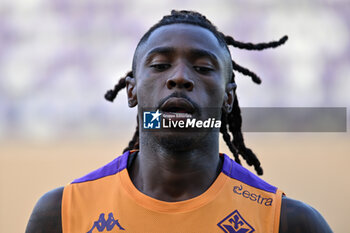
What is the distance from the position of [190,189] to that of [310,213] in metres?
0.78

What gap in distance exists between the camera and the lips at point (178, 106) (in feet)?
9.11

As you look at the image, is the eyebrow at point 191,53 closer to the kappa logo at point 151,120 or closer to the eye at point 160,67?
the eye at point 160,67

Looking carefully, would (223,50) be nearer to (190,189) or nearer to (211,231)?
(190,189)

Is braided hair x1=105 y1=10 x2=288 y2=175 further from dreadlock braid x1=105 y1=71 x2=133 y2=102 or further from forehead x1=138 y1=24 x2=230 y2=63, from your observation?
forehead x1=138 y1=24 x2=230 y2=63

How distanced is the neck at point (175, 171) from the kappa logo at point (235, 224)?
26 cm

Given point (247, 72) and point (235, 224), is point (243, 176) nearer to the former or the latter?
point (235, 224)

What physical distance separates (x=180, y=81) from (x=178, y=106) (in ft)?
0.52

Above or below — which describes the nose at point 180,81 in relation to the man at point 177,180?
above

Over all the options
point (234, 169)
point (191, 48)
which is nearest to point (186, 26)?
point (191, 48)

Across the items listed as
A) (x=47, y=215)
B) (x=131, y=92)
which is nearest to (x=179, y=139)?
(x=131, y=92)

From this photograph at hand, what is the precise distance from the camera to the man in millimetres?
2768

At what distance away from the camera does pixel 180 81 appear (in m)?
2.80

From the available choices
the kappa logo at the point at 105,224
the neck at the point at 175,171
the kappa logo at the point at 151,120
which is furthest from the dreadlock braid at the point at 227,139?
the kappa logo at the point at 105,224

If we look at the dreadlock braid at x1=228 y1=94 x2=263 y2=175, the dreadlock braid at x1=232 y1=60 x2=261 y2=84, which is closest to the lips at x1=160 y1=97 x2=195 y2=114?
the dreadlock braid at x1=228 y1=94 x2=263 y2=175
